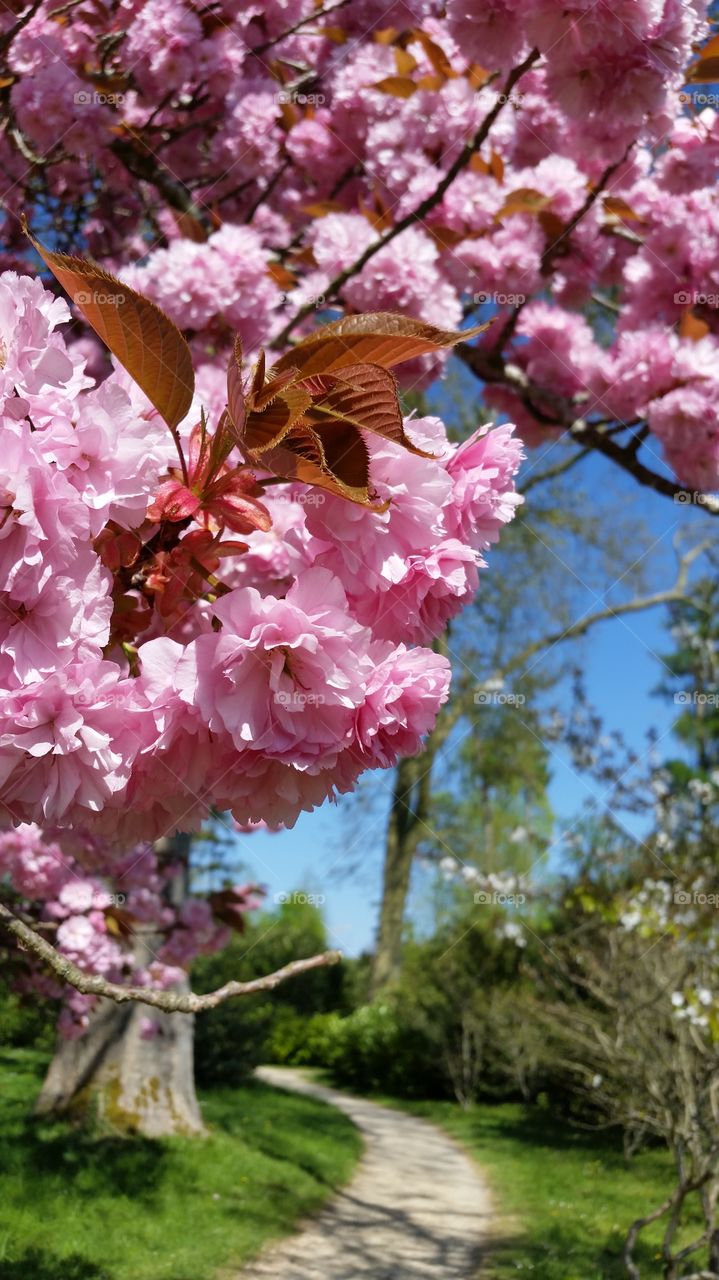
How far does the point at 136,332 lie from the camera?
965 millimetres

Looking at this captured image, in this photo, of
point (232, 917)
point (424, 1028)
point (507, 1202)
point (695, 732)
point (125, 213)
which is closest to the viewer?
point (232, 917)

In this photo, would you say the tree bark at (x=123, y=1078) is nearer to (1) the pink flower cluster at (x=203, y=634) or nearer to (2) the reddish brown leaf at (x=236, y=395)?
(1) the pink flower cluster at (x=203, y=634)

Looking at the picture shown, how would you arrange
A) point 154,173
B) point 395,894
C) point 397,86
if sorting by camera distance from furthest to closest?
point 395,894 < point 154,173 < point 397,86

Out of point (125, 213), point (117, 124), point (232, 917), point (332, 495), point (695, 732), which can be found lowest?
point (232, 917)

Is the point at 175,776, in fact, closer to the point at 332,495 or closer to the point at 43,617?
the point at 43,617

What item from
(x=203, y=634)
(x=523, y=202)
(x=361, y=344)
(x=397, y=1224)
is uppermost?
(x=523, y=202)

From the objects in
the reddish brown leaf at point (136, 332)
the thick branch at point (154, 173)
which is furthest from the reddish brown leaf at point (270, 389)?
the thick branch at point (154, 173)

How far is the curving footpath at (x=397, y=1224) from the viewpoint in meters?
5.62

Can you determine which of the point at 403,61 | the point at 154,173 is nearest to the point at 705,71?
the point at 403,61

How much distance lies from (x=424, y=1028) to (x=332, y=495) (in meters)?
14.1

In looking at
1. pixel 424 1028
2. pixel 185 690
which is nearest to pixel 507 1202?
pixel 424 1028

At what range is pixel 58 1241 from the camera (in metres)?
5.04

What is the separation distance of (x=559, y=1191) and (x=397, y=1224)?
161 centimetres

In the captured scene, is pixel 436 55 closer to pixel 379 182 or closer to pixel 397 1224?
pixel 379 182
